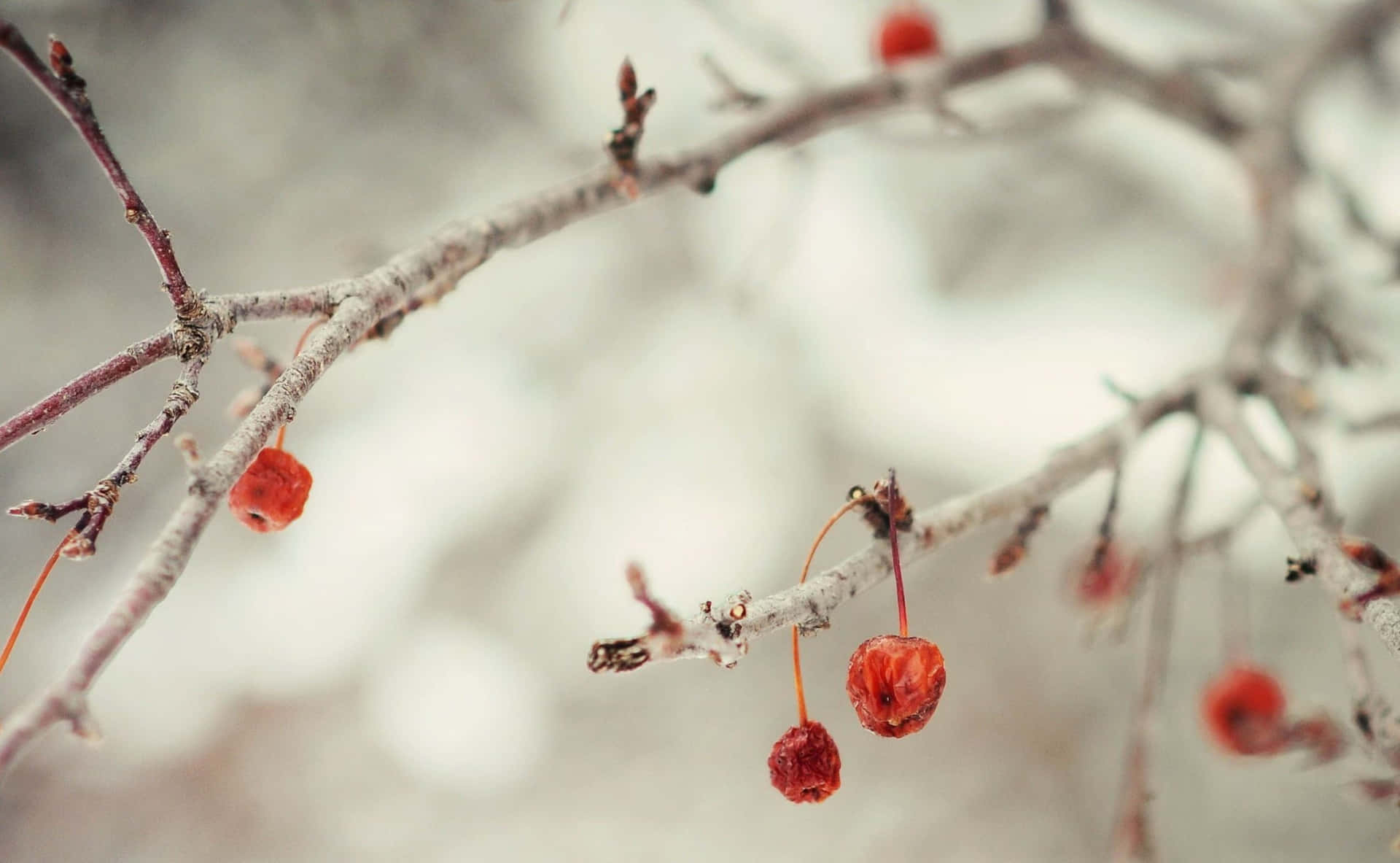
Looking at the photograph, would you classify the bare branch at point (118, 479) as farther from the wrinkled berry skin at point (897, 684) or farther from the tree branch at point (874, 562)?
the wrinkled berry skin at point (897, 684)

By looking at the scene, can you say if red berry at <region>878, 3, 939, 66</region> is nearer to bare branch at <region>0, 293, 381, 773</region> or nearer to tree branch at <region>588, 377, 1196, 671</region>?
tree branch at <region>588, 377, 1196, 671</region>

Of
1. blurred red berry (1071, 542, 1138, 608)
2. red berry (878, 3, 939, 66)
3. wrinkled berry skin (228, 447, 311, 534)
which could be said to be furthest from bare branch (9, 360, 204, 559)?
red berry (878, 3, 939, 66)

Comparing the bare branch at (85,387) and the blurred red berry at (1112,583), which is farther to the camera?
the blurred red berry at (1112,583)

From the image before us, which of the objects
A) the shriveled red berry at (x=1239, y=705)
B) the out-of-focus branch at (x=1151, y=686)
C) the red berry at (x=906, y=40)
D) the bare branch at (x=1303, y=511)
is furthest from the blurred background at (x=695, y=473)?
the bare branch at (x=1303, y=511)

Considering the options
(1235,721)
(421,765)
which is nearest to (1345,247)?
(1235,721)

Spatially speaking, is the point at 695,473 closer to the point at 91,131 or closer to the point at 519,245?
the point at 519,245

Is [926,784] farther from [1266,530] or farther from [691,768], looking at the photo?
[1266,530]

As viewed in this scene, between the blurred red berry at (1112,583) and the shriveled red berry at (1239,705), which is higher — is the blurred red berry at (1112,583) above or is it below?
above
